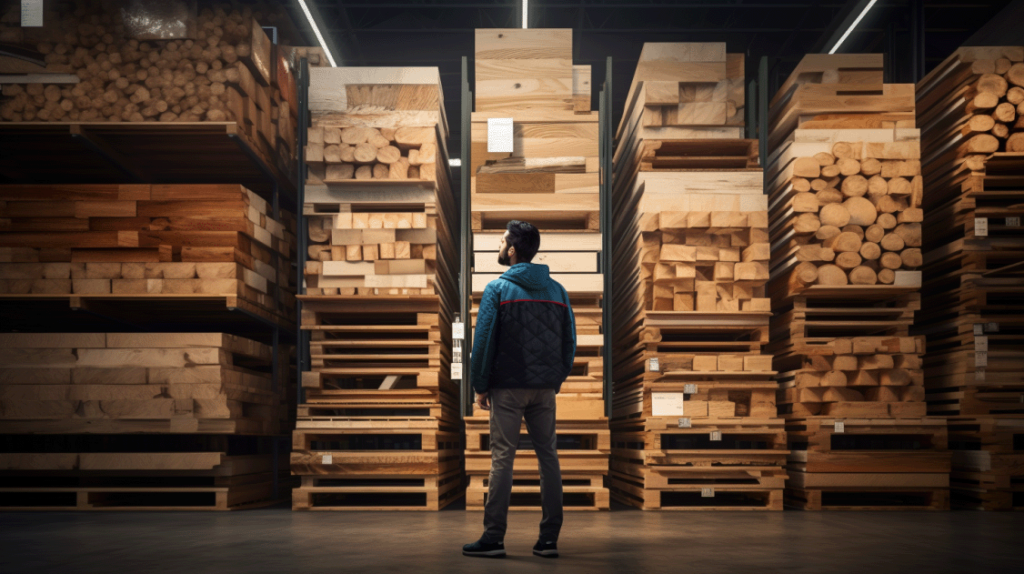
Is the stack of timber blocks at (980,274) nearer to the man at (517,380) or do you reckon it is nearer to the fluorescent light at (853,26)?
the fluorescent light at (853,26)

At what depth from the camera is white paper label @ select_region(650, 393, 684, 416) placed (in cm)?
707

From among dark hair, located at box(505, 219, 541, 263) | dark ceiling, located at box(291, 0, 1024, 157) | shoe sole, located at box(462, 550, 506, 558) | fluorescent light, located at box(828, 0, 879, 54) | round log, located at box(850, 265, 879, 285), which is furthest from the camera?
dark ceiling, located at box(291, 0, 1024, 157)

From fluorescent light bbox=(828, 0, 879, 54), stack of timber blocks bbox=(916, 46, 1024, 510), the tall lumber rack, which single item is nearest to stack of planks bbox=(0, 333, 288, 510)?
the tall lumber rack

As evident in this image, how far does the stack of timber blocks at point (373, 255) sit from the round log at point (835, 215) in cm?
352

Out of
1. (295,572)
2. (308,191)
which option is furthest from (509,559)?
(308,191)

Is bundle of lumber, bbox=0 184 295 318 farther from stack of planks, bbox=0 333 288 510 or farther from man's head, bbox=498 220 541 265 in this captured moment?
man's head, bbox=498 220 541 265

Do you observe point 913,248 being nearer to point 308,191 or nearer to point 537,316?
point 537,316

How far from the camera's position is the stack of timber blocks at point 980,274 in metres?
7.15

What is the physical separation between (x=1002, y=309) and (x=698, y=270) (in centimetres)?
300

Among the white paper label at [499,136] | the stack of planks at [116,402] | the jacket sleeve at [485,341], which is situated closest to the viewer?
the jacket sleeve at [485,341]

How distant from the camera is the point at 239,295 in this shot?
7020mm

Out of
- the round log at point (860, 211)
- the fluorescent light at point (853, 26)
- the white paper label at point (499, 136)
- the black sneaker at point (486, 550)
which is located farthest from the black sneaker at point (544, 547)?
the fluorescent light at point (853, 26)

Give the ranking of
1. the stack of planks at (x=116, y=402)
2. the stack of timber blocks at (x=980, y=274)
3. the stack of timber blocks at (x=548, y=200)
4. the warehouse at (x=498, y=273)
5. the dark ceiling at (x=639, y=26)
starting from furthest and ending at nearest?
the dark ceiling at (x=639, y=26)
the stack of timber blocks at (x=980, y=274)
the stack of timber blocks at (x=548, y=200)
the warehouse at (x=498, y=273)
the stack of planks at (x=116, y=402)

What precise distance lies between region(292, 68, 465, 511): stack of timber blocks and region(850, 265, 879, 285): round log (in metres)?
3.77
